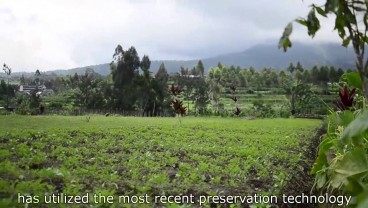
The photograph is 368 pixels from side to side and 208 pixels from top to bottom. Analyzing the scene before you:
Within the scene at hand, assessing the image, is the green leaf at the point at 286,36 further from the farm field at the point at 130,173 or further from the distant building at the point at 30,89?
the distant building at the point at 30,89

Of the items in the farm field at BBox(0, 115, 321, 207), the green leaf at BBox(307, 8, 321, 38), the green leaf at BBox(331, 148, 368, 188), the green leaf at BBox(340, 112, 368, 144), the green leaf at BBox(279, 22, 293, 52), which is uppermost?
the green leaf at BBox(307, 8, 321, 38)

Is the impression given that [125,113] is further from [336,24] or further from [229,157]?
[336,24]

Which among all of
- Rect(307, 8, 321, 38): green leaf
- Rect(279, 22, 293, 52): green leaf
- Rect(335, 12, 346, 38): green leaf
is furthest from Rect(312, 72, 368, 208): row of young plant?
Rect(279, 22, 293, 52): green leaf

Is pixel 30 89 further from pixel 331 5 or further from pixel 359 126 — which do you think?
pixel 331 5

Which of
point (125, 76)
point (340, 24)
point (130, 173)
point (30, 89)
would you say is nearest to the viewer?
point (340, 24)

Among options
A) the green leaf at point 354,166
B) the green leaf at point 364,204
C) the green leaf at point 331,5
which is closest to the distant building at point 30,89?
the green leaf at point 354,166

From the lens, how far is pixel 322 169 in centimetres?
497

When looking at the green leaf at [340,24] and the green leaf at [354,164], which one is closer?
the green leaf at [340,24]

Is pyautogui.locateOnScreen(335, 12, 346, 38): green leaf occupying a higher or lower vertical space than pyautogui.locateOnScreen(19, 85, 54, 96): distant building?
higher

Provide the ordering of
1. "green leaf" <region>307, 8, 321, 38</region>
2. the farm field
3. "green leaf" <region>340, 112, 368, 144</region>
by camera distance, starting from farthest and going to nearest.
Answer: the farm field < "green leaf" <region>340, 112, 368, 144</region> < "green leaf" <region>307, 8, 321, 38</region>

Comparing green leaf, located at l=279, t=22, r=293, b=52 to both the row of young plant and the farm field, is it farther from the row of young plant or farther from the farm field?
the farm field

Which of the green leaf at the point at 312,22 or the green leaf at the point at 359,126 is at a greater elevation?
the green leaf at the point at 312,22

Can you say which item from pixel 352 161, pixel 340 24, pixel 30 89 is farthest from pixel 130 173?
pixel 30 89

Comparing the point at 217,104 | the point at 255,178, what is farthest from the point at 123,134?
the point at 217,104
